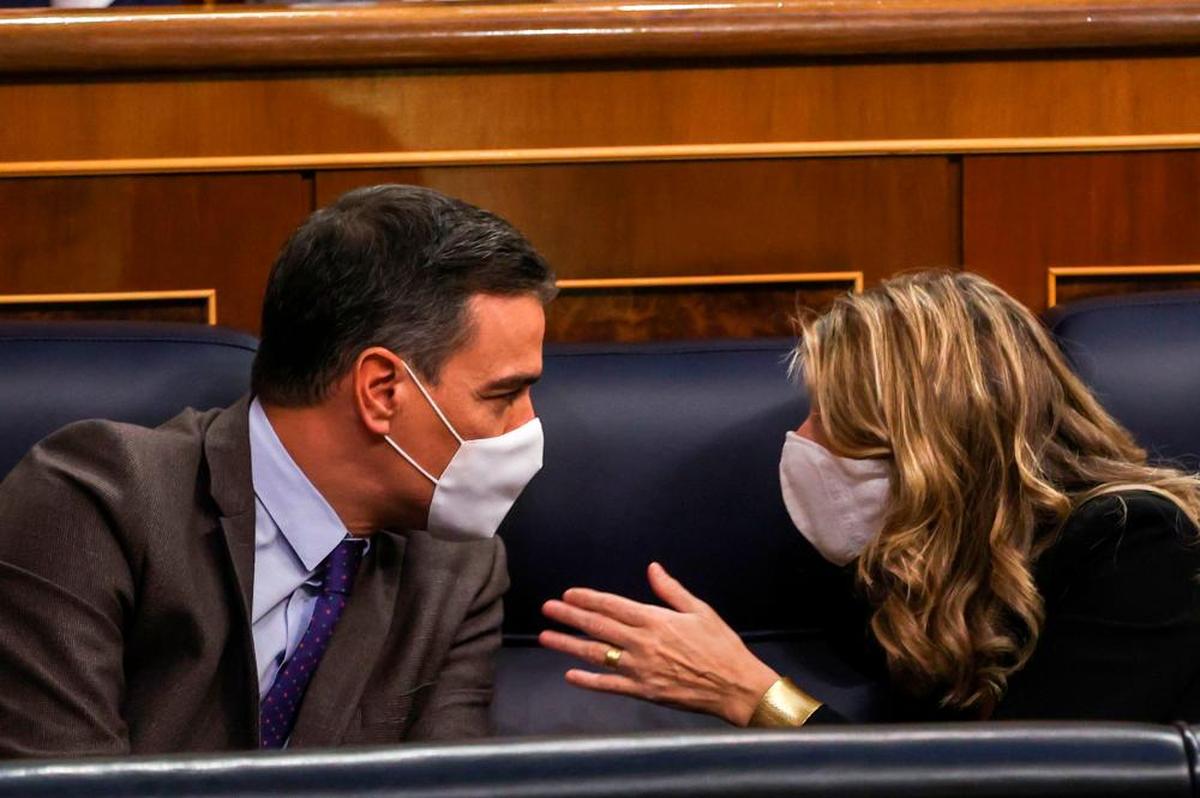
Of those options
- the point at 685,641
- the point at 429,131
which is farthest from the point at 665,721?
the point at 429,131

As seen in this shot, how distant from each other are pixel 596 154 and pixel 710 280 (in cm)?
22

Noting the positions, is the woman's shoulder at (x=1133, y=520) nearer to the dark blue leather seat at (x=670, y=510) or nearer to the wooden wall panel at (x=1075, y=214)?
Result: the dark blue leather seat at (x=670, y=510)

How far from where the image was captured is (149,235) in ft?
6.38

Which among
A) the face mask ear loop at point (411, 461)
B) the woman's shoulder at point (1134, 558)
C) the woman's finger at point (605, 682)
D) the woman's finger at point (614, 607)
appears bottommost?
the woman's finger at point (605, 682)

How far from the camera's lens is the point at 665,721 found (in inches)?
66.0

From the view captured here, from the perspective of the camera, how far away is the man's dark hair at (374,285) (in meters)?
1.46

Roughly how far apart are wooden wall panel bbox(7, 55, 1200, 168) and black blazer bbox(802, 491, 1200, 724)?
2.48 feet

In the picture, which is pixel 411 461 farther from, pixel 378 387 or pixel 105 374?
pixel 105 374

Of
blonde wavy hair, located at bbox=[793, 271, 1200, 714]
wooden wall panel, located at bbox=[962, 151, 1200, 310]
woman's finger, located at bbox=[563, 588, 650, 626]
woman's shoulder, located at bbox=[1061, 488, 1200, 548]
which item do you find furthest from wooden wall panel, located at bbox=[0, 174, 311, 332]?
woman's shoulder, located at bbox=[1061, 488, 1200, 548]

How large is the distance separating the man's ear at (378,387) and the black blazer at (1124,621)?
0.66 m

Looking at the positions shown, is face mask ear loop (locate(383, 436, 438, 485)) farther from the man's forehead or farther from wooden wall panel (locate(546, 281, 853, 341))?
wooden wall panel (locate(546, 281, 853, 341))

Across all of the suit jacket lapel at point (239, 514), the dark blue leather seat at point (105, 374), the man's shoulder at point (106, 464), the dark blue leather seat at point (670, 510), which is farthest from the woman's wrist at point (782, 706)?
the dark blue leather seat at point (105, 374)

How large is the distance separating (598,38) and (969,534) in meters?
0.84

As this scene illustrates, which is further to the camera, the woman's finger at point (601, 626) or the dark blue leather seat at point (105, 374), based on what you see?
the dark blue leather seat at point (105, 374)
